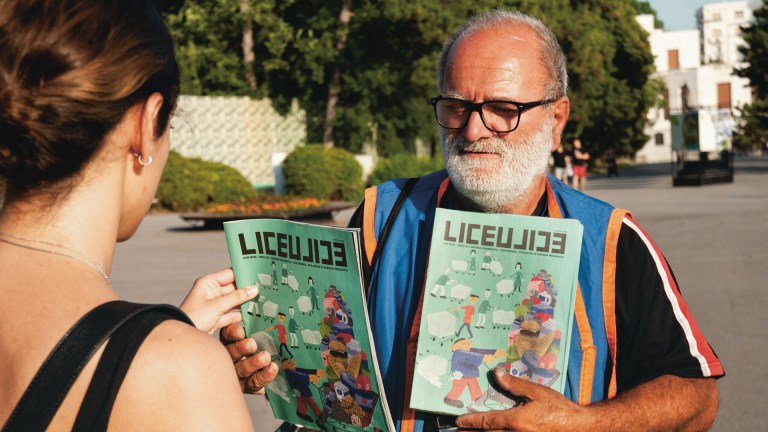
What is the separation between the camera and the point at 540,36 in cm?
272

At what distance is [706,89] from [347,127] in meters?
80.7

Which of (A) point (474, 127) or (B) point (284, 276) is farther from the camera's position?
(A) point (474, 127)

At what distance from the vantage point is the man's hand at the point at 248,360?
2.42m

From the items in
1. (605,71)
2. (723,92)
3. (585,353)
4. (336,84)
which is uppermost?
(336,84)

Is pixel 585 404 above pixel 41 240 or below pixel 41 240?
below

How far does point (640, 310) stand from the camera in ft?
8.09

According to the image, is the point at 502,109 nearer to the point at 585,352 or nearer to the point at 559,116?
the point at 559,116

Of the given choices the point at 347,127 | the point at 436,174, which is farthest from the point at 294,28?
the point at 436,174

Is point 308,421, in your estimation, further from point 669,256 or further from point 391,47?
point 391,47

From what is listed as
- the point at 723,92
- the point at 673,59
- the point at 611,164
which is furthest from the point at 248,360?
the point at 673,59

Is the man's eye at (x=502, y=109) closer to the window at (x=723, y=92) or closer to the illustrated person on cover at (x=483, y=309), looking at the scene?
the illustrated person on cover at (x=483, y=309)

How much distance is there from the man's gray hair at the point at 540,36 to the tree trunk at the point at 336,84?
83.7 ft

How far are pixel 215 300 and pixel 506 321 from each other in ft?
2.21

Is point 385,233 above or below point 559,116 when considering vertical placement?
below
